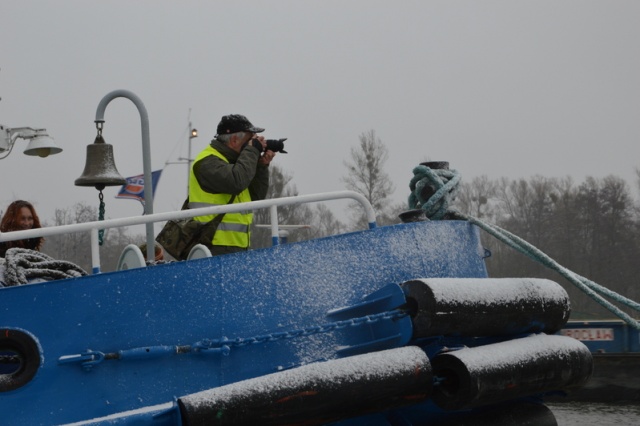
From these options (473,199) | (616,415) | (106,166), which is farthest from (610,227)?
(106,166)

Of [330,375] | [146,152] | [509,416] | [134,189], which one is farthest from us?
[134,189]

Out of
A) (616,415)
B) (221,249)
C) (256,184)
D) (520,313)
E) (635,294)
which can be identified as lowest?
(635,294)

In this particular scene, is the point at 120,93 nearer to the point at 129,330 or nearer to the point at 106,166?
the point at 106,166

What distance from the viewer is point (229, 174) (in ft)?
16.4

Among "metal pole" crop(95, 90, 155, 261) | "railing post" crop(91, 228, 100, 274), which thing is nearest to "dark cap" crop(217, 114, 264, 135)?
"metal pole" crop(95, 90, 155, 261)

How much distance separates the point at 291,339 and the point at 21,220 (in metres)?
1.81

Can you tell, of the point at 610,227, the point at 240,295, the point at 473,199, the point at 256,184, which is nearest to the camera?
the point at 240,295

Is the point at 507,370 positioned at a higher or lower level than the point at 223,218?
lower

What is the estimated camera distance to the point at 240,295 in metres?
4.21

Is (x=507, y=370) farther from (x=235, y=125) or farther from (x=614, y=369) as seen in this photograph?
(x=614, y=369)

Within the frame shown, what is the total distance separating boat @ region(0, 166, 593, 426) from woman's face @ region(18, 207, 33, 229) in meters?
0.66

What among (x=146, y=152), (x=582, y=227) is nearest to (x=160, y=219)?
(x=146, y=152)

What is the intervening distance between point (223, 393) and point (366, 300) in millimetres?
1000

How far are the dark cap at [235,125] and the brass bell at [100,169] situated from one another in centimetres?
126
